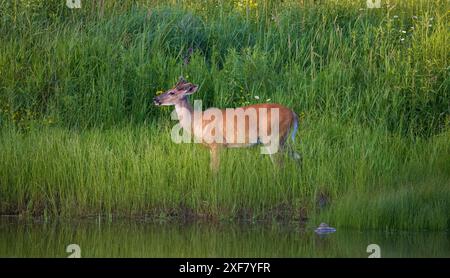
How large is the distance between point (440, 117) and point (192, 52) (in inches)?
134

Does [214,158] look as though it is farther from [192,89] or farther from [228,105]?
[228,105]

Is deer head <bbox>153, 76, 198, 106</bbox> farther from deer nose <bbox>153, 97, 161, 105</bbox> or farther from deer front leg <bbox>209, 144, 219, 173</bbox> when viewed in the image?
deer front leg <bbox>209, 144, 219, 173</bbox>

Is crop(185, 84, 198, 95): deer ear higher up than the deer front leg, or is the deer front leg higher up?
crop(185, 84, 198, 95): deer ear

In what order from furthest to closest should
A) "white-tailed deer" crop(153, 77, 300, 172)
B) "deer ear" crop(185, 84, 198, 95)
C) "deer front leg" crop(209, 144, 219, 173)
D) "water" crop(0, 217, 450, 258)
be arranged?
"deer ear" crop(185, 84, 198, 95) → "white-tailed deer" crop(153, 77, 300, 172) → "deer front leg" crop(209, 144, 219, 173) → "water" crop(0, 217, 450, 258)

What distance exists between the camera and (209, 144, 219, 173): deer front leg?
12492mm

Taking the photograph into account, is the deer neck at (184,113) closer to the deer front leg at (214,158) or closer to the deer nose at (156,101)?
the deer nose at (156,101)

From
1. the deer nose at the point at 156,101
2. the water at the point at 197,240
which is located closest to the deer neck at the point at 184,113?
the deer nose at the point at 156,101

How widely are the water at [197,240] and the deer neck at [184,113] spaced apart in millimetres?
2115

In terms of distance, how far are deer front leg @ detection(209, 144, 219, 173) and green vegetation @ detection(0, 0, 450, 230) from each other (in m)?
0.09

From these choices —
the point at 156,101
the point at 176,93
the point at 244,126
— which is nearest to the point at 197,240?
the point at 244,126

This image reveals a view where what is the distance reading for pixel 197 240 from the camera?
11305mm

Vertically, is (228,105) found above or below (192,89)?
below

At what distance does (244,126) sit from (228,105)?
3.77 feet

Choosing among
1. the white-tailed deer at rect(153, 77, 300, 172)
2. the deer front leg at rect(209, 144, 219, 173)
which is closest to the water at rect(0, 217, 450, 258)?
the deer front leg at rect(209, 144, 219, 173)
